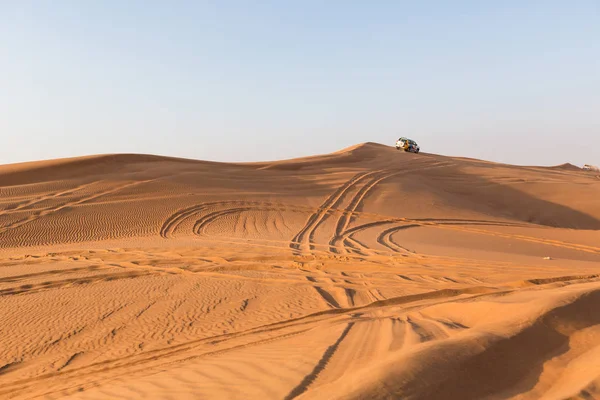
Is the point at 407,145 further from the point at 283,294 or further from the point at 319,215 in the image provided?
the point at 283,294

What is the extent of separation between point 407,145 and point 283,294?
3715 cm

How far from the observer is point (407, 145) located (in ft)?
147

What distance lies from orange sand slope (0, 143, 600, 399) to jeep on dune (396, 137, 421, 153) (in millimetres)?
18126

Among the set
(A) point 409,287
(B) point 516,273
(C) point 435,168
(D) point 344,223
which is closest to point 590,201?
(C) point 435,168

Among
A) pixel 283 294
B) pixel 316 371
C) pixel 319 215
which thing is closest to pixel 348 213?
pixel 319 215

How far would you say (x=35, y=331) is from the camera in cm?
A: 793

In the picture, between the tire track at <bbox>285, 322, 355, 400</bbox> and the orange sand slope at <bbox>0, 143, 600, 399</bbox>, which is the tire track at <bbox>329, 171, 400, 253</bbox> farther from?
the tire track at <bbox>285, 322, 355, 400</bbox>

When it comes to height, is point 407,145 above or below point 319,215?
above

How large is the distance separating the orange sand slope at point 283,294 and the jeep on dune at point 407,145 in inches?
714

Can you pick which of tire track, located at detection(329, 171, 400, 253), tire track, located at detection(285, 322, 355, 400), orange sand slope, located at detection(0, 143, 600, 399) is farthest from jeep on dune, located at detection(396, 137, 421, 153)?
tire track, located at detection(285, 322, 355, 400)

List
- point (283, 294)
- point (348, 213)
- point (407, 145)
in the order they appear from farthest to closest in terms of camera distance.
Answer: point (407, 145) < point (348, 213) < point (283, 294)

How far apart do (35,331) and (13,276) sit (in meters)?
4.38

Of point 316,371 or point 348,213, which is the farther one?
point 348,213

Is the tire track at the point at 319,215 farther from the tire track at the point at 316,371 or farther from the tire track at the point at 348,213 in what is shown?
the tire track at the point at 316,371
